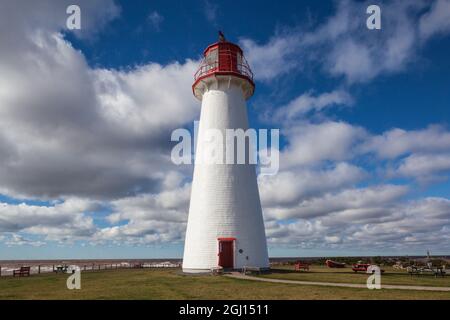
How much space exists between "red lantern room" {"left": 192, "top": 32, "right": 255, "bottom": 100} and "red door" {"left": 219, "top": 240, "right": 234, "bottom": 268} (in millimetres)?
10440

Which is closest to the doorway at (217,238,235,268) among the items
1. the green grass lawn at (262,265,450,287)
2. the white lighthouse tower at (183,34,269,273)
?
the white lighthouse tower at (183,34,269,273)

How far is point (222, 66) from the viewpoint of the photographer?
24.3 m

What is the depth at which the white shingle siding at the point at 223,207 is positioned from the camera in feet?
70.5

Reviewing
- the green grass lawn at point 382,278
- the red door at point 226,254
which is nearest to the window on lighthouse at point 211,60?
the red door at point 226,254

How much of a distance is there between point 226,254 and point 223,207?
2.74 metres

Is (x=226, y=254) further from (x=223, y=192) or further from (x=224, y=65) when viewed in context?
(x=224, y=65)

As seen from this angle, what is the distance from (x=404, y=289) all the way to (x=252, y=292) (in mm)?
6262

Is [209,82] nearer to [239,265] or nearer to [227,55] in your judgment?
[227,55]

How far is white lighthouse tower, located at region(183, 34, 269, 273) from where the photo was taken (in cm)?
2142

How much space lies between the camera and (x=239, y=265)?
2141cm

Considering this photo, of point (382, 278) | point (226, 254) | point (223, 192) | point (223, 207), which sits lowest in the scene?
point (382, 278)

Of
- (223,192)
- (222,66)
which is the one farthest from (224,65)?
(223,192)
